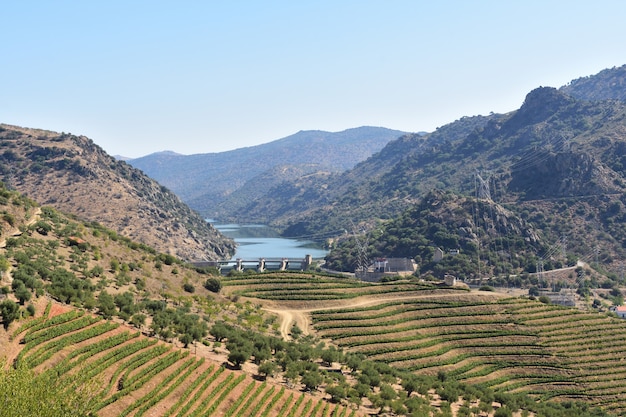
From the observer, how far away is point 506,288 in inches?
6742

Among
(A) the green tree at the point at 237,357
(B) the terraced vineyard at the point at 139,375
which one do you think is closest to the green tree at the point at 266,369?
(B) the terraced vineyard at the point at 139,375

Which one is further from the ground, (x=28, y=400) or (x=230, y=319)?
(x=28, y=400)

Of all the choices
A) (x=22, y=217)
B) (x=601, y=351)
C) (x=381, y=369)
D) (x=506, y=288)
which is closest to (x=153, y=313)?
(x=381, y=369)

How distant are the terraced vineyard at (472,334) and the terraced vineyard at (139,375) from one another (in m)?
33.1

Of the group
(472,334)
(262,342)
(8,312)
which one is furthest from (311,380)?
(472,334)

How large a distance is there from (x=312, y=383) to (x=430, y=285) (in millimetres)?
57798

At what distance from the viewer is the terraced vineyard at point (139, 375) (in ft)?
146

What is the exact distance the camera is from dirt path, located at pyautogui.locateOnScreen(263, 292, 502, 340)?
298 ft

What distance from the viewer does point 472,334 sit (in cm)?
9494

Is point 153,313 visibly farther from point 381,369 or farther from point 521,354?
point 521,354

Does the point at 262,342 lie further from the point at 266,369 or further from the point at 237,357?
the point at 266,369

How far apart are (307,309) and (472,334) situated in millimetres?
26708

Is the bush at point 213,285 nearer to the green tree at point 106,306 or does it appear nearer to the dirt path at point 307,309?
the dirt path at point 307,309

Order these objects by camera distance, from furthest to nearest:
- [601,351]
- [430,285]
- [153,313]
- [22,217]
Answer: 1. [430,285]
2. [601,351]
3. [22,217]
4. [153,313]
